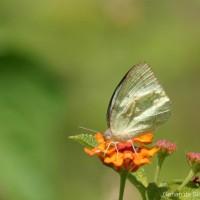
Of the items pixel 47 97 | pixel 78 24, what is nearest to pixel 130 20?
pixel 78 24

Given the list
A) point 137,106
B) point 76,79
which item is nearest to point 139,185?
point 137,106

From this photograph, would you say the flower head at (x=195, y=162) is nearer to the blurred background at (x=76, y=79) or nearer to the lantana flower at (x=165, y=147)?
the lantana flower at (x=165, y=147)

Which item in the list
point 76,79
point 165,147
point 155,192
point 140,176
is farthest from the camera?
point 76,79

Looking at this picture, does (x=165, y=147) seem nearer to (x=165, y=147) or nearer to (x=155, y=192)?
(x=165, y=147)

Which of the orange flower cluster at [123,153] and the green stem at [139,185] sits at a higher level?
the orange flower cluster at [123,153]

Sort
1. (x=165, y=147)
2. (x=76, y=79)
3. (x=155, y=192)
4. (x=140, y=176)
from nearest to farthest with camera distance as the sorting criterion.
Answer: (x=155, y=192) < (x=140, y=176) < (x=165, y=147) < (x=76, y=79)

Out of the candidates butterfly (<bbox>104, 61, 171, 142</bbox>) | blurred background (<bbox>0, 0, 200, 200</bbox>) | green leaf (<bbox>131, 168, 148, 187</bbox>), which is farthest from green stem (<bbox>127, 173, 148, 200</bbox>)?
blurred background (<bbox>0, 0, 200, 200</bbox>)

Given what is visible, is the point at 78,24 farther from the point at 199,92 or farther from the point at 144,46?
the point at 199,92

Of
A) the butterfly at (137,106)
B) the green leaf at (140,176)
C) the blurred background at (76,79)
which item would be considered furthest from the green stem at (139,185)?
the blurred background at (76,79)
